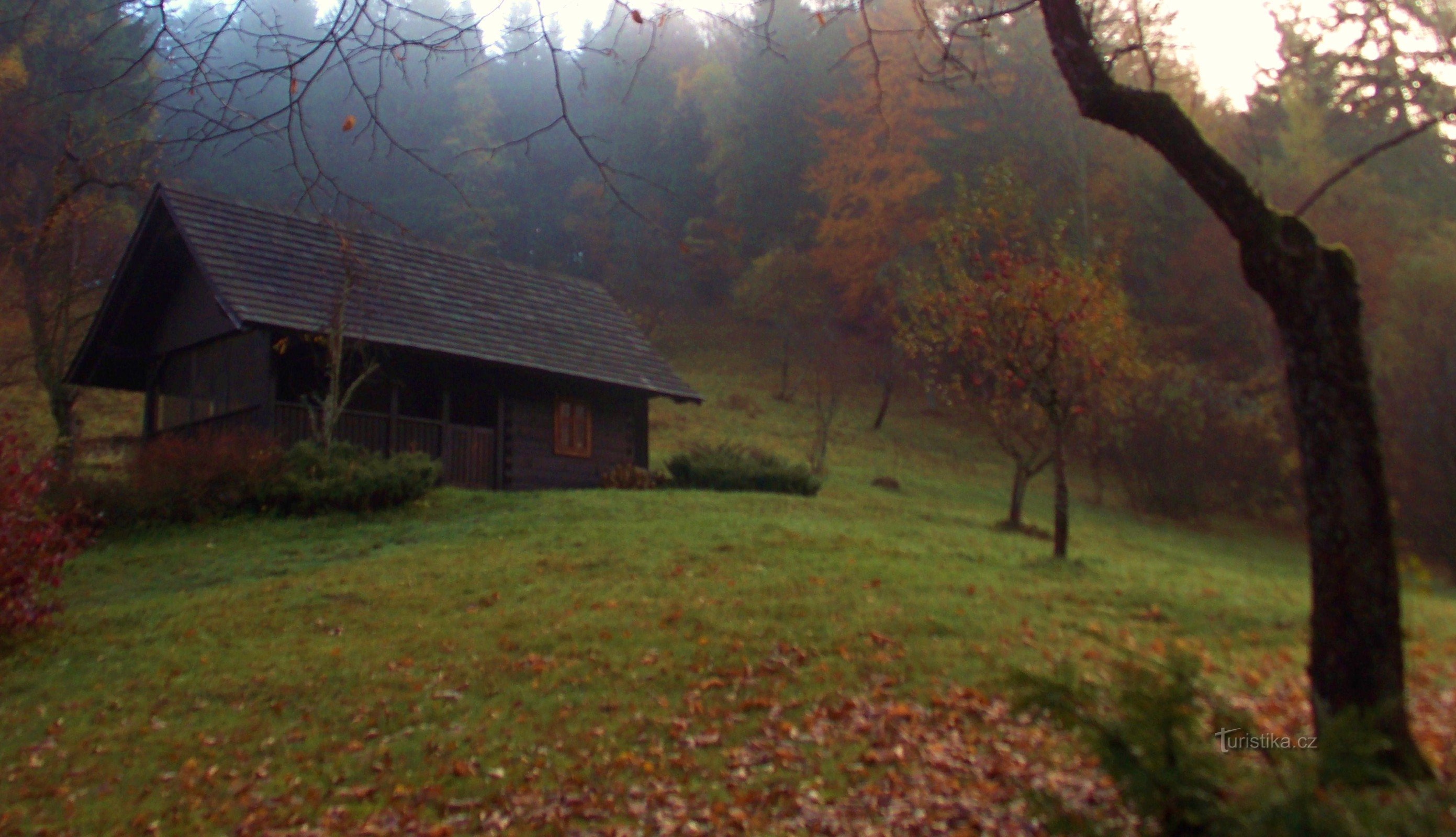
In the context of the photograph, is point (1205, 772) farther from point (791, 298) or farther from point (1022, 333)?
point (791, 298)

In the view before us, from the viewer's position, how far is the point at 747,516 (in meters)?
16.6

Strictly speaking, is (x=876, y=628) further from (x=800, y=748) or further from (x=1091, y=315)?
(x=1091, y=315)

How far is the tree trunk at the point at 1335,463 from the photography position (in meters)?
4.89

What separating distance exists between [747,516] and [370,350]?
833cm

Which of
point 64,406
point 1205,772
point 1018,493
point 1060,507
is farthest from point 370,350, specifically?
point 1205,772

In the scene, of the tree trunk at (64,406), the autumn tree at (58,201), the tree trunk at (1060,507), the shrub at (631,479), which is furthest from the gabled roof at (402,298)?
the tree trunk at (1060,507)

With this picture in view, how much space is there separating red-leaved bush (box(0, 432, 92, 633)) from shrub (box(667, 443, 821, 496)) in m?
12.7

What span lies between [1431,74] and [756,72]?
42.1 m

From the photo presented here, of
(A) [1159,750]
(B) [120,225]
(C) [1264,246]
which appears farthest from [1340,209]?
(B) [120,225]

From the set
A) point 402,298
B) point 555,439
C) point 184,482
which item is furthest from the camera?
point 555,439

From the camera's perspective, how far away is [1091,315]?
717 inches

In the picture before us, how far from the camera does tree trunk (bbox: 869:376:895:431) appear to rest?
38562 mm

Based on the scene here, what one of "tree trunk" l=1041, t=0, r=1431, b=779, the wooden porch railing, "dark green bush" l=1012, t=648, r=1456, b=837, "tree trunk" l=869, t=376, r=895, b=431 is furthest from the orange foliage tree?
"dark green bush" l=1012, t=648, r=1456, b=837

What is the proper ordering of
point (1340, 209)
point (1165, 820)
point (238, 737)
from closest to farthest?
point (1165, 820), point (238, 737), point (1340, 209)
